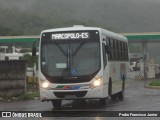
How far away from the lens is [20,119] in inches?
549

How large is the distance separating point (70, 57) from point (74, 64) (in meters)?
0.33

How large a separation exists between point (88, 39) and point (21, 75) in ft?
27.6

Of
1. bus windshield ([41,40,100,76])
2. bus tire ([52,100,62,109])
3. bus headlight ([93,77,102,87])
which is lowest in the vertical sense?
bus tire ([52,100,62,109])

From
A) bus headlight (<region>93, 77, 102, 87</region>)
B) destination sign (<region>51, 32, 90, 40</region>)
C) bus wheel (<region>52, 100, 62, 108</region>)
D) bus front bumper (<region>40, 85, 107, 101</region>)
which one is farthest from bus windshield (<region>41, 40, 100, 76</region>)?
bus wheel (<region>52, 100, 62, 108</region>)

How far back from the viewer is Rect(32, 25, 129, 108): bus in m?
17.5

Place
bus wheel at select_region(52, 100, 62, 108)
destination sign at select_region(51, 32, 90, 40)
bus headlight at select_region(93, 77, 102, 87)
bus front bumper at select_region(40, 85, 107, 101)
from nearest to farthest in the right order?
bus front bumper at select_region(40, 85, 107, 101), bus headlight at select_region(93, 77, 102, 87), destination sign at select_region(51, 32, 90, 40), bus wheel at select_region(52, 100, 62, 108)

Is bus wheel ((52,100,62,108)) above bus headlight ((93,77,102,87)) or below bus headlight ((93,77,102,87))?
below

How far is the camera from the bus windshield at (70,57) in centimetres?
1767

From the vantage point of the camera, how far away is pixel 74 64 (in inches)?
697

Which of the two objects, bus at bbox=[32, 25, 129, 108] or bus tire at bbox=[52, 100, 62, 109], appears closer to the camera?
bus at bbox=[32, 25, 129, 108]

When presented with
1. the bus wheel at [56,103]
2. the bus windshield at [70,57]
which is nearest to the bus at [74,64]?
the bus windshield at [70,57]

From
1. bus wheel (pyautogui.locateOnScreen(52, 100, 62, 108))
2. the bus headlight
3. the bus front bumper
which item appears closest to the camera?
the bus front bumper

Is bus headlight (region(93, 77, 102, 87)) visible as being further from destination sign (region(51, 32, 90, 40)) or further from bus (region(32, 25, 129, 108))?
destination sign (region(51, 32, 90, 40))

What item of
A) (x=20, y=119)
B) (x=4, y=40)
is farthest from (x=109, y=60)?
(x=4, y=40)
